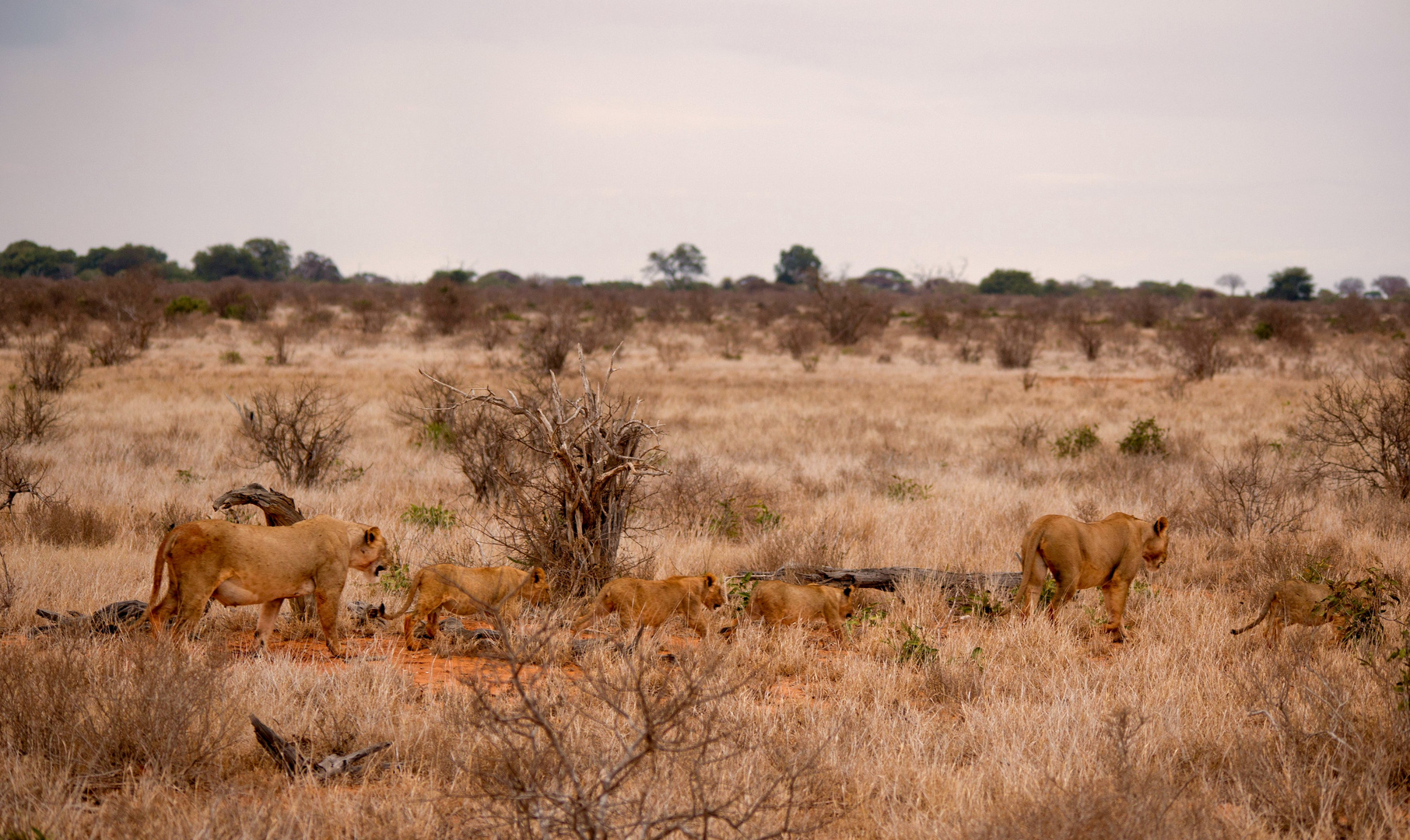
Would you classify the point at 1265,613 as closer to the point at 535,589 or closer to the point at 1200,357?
the point at 535,589

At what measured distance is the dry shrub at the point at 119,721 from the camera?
12.1ft

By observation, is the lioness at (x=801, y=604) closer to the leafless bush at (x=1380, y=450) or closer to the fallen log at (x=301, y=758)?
the fallen log at (x=301, y=758)

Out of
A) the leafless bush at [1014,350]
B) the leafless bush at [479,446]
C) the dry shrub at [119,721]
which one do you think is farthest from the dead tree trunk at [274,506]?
the leafless bush at [1014,350]

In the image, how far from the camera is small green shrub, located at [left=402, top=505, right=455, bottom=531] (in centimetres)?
861

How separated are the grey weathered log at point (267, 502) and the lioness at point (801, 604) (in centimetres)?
328

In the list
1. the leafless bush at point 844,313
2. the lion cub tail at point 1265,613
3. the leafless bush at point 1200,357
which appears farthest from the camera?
the leafless bush at point 844,313

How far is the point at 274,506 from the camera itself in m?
6.36

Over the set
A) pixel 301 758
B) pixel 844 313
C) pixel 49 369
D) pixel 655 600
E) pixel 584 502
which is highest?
pixel 844 313

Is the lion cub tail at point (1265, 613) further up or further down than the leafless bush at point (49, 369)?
further down

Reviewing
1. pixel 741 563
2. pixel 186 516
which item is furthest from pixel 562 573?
pixel 186 516

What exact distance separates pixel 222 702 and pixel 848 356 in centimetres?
3010

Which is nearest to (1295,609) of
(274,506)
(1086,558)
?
(1086,558)

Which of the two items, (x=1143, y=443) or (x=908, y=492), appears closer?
(x=908, y=492)

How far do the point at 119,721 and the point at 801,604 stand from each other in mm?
3920
